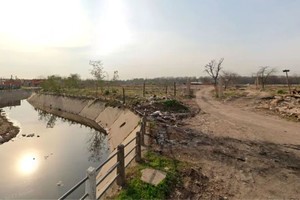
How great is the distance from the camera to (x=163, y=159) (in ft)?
38.3

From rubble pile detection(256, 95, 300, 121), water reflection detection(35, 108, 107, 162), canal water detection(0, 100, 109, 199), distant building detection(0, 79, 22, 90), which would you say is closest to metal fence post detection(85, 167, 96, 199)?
canal water detection(0, 100, 109, 199)

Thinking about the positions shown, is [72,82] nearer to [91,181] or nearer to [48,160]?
[48,160]

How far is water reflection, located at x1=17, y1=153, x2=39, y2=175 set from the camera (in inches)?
695

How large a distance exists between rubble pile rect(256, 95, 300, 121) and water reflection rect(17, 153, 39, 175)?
745 inches

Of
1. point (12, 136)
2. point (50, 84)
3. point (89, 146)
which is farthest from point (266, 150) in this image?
point (50, 84)

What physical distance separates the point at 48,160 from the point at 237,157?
13524 millimetres

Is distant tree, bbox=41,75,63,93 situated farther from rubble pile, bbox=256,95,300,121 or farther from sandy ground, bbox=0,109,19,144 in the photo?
rubble pile, bbox=256,95,300,121

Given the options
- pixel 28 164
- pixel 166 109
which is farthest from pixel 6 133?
pixel 166 109

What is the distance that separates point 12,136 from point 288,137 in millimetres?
25548

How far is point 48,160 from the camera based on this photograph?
782 inches

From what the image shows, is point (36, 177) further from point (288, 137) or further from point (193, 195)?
point (288, 137)

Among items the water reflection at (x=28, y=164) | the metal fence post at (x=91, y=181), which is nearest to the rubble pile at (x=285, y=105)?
the metal fence post at (x=91, y=181)

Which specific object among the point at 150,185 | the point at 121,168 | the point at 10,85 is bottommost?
the point at 150,185

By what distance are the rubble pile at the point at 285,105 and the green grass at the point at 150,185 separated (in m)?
14.1
